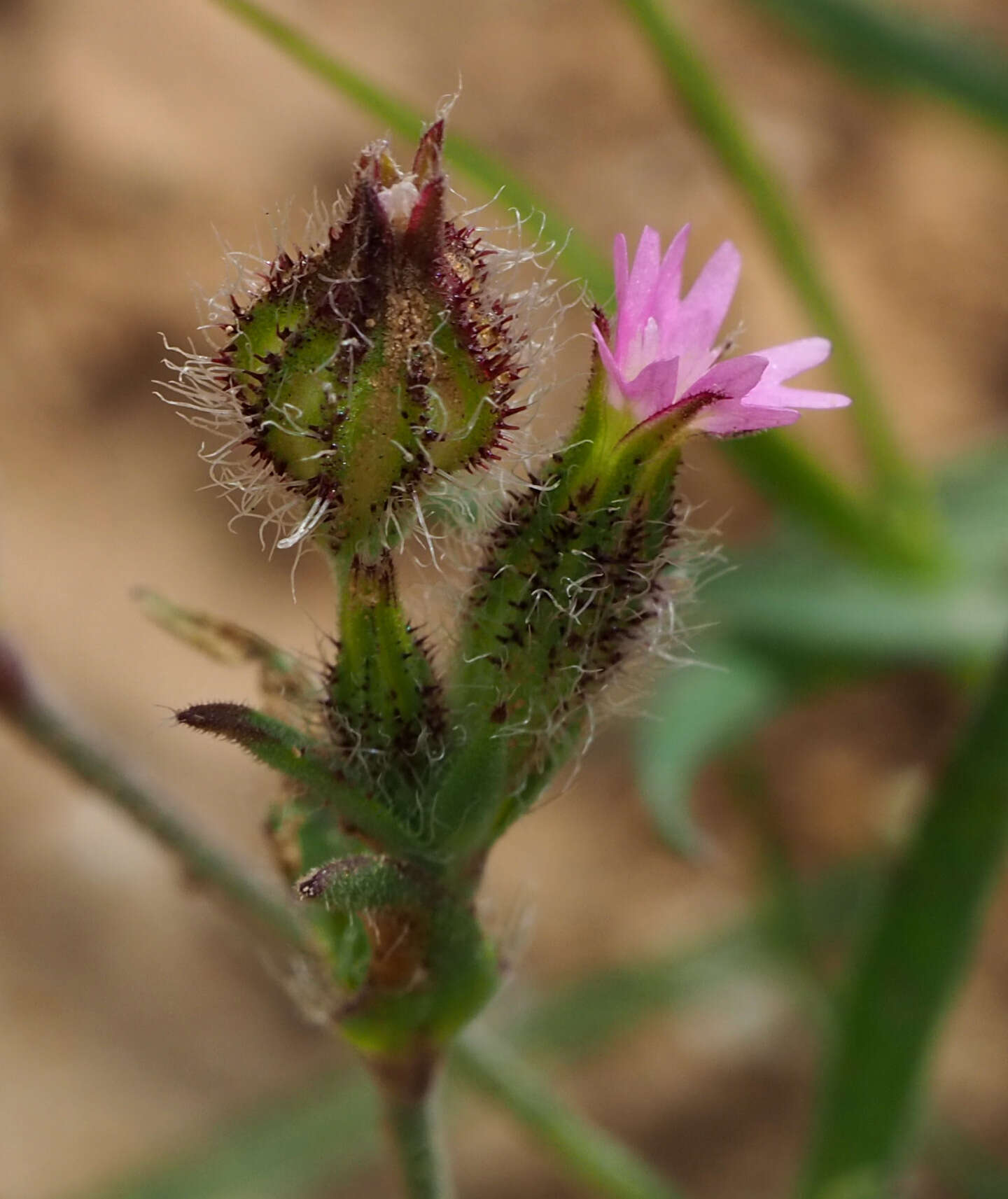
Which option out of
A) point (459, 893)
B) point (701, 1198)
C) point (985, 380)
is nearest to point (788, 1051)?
point (701, 1198)

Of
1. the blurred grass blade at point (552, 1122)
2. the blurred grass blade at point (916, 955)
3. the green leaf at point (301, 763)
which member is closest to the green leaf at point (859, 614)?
the blurred grass blade at point (916, 955)

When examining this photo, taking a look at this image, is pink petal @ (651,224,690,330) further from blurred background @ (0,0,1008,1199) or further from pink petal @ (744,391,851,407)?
blurred background @ (0,0,1008,1199)

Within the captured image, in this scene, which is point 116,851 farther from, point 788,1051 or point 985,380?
point 985,380

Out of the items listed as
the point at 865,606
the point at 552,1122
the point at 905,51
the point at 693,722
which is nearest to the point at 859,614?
the point at 865,606

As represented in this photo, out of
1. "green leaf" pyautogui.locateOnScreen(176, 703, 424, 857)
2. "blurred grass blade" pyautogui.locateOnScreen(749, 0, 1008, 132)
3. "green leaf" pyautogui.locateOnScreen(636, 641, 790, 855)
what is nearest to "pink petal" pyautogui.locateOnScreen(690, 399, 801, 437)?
"green leaf" pyautogui.locateOnScreen(176, 703, 424, 857)

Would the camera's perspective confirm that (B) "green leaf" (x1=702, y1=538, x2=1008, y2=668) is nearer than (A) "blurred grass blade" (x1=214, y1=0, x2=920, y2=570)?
No

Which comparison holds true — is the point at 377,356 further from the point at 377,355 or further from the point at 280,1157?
the point at 280,1157
